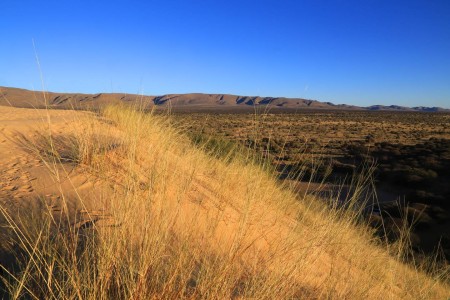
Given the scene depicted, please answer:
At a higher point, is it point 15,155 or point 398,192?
point 15,155

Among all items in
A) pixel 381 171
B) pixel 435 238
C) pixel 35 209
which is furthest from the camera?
pixel 381 171

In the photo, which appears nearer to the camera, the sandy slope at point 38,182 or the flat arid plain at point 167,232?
the flat arid plain at point 167,232

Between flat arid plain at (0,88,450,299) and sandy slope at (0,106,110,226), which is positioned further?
sandy slope at (0,106,110,226)

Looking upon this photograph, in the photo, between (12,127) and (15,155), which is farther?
(12,127)

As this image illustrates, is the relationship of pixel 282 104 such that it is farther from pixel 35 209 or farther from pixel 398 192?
pixel 35 209

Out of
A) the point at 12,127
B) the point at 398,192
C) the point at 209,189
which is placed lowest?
the point at 398,192

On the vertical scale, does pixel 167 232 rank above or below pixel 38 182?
above

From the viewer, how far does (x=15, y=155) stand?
Answer: 4488mm

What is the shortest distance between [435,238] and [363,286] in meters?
5.78

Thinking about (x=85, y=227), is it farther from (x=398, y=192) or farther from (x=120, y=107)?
(x=398, y=192)

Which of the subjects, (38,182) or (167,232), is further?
(38,182)

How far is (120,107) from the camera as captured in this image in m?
9.80

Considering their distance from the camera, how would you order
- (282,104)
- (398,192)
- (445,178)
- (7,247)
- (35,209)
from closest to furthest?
1. (7,247)
2. (35,209)
3. (398,192)
4. (445,178)
5. (282,104)

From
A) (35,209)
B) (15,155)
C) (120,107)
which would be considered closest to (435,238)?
(35,209)
